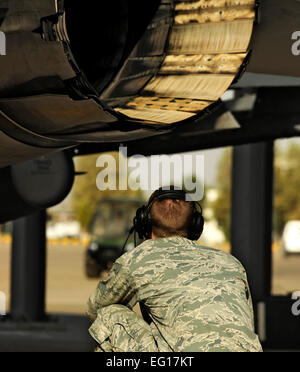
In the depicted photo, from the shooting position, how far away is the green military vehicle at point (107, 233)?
30.5 meters

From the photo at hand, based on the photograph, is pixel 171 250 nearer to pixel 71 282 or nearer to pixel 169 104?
pixel 169 104

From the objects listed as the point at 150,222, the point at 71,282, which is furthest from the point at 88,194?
the point at 150,222

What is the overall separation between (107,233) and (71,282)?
227cm

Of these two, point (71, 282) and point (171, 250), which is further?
point (71, 282)

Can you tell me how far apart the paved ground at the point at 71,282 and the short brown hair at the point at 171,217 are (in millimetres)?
13793

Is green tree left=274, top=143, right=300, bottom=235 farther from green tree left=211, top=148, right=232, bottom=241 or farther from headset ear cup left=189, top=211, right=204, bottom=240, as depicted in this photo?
headset ear cup left=189, top=211, right=204, bottom=240

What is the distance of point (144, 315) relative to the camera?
4.25 meters

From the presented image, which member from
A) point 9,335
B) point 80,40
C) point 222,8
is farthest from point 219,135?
point 9,335

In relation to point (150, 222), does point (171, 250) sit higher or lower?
lower

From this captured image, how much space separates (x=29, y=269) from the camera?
40.2ft

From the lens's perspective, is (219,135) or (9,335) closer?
(219,135)

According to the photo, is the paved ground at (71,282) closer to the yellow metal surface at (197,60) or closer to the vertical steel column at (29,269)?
the vertical steel column at (29,269)
